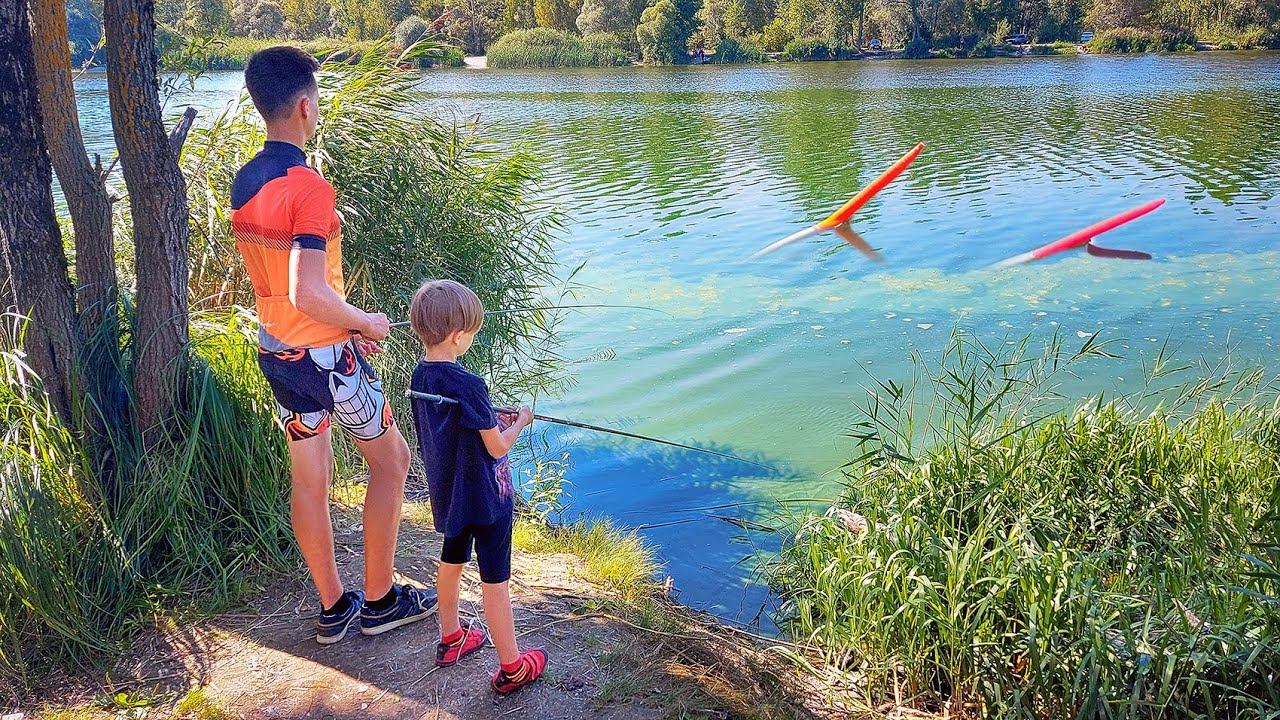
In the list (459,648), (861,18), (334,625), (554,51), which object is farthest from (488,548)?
(861,18)

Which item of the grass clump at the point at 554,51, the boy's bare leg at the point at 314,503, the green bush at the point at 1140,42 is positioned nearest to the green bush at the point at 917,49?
the green bush at the point at 1140,42

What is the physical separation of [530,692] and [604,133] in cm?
1754

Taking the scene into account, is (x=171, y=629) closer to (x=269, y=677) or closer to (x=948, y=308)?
(x=269, y=677)

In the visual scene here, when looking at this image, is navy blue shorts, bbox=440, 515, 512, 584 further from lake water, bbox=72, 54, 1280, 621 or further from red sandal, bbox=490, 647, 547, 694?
lake water, bbox=72, 54, 1280, 621

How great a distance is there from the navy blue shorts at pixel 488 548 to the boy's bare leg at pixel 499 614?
24 millimetres

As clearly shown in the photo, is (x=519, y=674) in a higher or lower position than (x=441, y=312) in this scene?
lower

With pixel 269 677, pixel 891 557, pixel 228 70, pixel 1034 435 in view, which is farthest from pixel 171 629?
pixel 228 70

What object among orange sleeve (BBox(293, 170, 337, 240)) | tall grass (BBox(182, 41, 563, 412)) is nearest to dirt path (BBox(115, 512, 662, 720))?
orange sleeve (BBox(293, 170, 337, 240))

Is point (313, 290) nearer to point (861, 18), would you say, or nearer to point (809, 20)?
point (861, 18)

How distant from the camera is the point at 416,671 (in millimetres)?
2760

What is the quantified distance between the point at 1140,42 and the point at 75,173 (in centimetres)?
4545

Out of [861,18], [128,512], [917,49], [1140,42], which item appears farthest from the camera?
[861,18]

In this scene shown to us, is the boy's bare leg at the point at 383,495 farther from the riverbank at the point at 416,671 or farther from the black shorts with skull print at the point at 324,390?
the riverbank at the point at 416,671

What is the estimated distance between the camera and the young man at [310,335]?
242 centimetres
